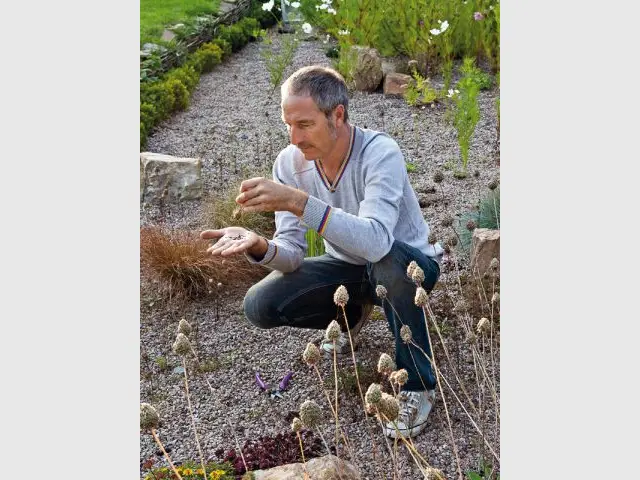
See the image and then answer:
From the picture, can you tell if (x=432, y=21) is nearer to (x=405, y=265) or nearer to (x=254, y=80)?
(x=254, y=80)

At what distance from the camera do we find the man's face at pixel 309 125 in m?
2.73

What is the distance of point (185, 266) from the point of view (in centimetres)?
393

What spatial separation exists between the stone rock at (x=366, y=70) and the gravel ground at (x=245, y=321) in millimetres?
71

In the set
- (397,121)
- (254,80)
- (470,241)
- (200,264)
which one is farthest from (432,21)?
(200,264)

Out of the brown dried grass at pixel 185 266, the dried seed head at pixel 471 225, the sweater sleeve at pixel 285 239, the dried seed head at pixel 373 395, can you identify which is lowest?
the brown dried grass at pixel 185 266

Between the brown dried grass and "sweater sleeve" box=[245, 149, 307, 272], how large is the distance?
78 cm

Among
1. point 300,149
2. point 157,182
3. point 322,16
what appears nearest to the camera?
point 300,149

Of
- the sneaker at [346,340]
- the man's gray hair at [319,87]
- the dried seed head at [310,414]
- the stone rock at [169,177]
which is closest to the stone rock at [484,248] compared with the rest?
the sneaker at [346,340]

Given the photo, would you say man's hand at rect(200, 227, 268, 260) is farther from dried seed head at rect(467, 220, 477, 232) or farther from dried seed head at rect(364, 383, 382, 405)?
dried seed head at rect(467, 220, 477, 232)

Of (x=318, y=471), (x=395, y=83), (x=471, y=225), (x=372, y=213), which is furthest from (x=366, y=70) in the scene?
(x=318, y=471)

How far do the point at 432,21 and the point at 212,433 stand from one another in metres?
3.48

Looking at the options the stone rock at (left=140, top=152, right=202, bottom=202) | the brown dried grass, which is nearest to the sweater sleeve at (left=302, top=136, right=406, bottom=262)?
the brown dried grass

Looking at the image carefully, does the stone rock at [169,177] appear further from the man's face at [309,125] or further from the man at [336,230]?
the man's face at [309,125]

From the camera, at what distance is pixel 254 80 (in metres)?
5.28
